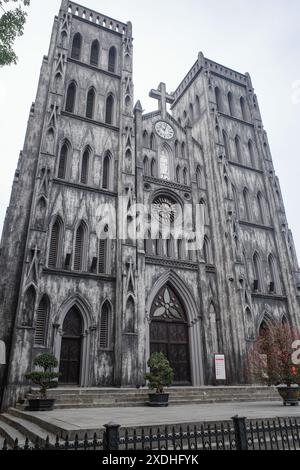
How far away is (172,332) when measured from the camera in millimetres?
19125

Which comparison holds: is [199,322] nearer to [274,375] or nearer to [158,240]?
[158,240]

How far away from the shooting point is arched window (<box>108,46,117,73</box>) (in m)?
25.0

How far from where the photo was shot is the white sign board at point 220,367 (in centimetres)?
1797

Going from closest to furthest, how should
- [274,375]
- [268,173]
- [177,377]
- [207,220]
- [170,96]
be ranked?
[274,375] → [177,377] → [207,220] → [268,173] → [170,96]

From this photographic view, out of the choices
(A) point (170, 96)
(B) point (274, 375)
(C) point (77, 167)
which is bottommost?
(B) point (274, 375)

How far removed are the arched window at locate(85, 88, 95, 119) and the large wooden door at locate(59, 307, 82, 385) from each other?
40.8 feet

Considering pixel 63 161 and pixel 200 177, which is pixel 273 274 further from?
pixel 63 161

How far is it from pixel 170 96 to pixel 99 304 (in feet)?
68.4

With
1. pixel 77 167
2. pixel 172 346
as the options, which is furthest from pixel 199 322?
pixel 77 167

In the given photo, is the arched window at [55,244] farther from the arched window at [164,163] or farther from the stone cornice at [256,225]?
the stone cornice at [256,225]

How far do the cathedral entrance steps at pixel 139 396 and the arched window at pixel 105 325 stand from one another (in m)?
2.91

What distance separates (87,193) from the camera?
63.2 feet

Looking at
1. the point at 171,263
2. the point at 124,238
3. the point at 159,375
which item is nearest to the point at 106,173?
the point at 124,238

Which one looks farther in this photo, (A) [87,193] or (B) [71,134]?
(B) [71,134]
